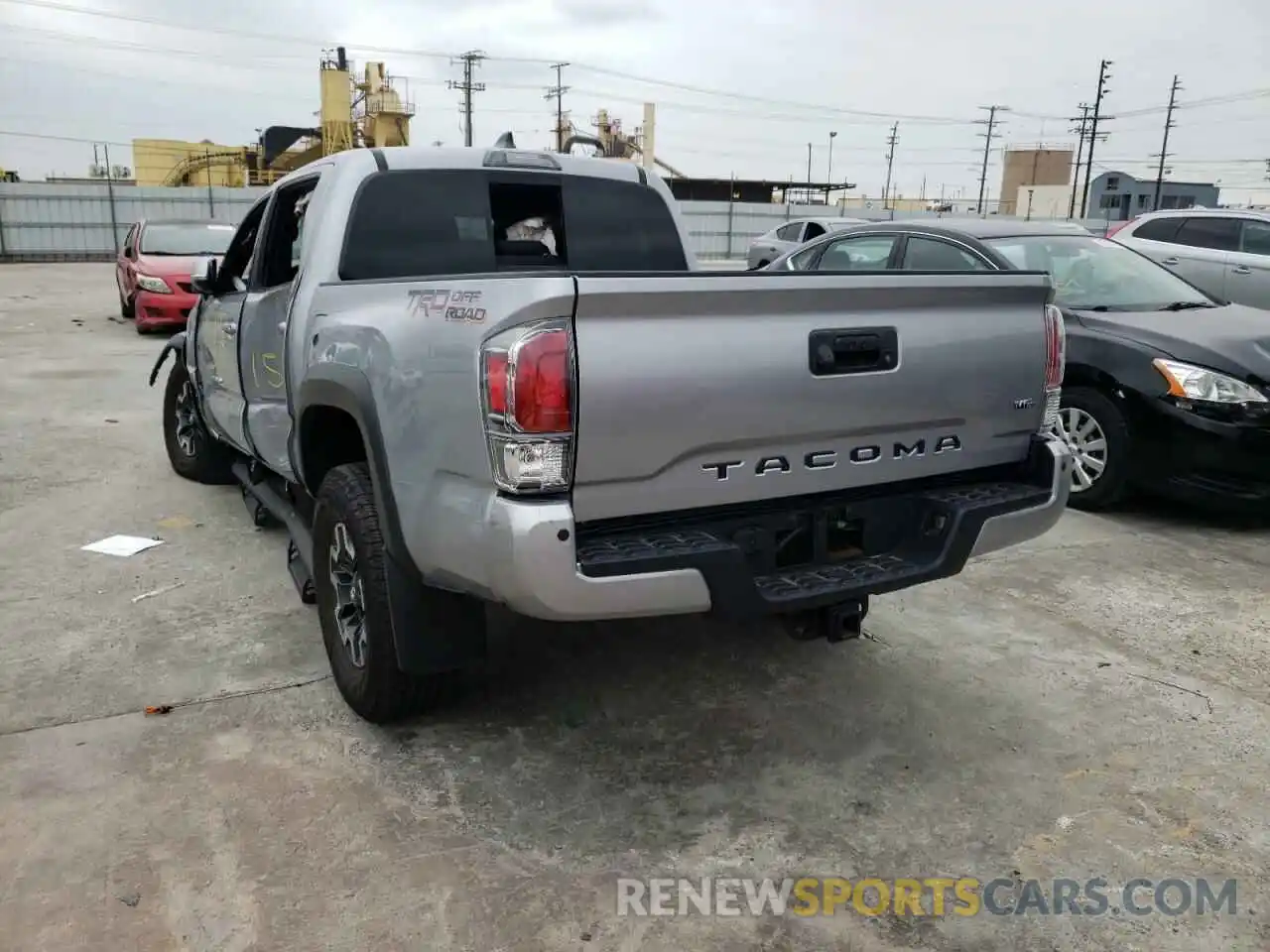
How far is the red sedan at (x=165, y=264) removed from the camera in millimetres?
13477

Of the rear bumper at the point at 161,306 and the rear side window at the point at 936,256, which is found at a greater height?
the rear side window at the point at 936,256

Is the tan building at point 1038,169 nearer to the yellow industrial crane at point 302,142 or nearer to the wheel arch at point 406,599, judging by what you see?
the yellow industrial crane at point 302,142

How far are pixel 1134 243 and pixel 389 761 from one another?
34.4ft

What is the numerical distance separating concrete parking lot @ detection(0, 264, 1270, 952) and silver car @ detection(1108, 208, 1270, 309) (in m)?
6.78

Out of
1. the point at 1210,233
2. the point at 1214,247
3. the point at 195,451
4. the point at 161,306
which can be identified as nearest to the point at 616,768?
the point at 195,451

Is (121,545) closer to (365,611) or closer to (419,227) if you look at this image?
(419,227)

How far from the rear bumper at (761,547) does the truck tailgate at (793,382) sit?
0.08 meters

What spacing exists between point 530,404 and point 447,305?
0.44 metres

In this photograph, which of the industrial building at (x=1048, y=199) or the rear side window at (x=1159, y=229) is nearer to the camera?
the rear side window at (x=1159, y=229)

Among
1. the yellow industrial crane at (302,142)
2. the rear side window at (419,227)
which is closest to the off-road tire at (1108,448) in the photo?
the rear side window at (419,227)

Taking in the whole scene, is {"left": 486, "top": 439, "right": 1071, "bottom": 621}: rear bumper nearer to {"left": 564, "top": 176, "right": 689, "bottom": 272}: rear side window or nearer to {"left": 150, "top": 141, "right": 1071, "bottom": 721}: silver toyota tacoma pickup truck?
{"left": 150, "top": 141, "right": 1071, "bottom": 721}: silver toyota tacoma pickup truck

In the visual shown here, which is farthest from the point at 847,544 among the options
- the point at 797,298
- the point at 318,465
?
the point at 318,465

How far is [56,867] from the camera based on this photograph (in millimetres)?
2586

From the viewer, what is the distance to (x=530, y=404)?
2.39 m
